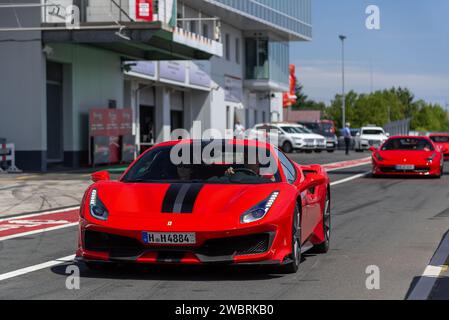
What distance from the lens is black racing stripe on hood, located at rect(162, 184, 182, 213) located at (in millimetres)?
8414

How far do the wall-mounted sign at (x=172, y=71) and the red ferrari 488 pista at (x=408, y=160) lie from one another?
59.4 feet

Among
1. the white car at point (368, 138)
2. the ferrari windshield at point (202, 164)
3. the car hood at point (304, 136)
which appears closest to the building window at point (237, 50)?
the car hood at point (304, 136)

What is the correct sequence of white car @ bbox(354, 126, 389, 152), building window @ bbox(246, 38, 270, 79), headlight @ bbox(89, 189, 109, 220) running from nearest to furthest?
headlight @ bbox(89, 189, 109, 220) < white car @ bbox(354, 126, 389, 152) < building window @ bbox(246, 38, 270, 79)

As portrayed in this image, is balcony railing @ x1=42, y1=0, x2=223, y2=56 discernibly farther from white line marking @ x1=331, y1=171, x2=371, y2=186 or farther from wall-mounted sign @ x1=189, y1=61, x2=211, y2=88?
wall-mounted sign @ x1=189, y1=61, x2=211, y2=88

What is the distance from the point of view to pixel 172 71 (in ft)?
148

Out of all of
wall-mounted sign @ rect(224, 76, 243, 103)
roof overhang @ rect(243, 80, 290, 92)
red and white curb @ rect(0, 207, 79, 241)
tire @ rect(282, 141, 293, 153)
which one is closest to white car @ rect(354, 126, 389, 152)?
tire @ rect(282, 141, 293, 153)

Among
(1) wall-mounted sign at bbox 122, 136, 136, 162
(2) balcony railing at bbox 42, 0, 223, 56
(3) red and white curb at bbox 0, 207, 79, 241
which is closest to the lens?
(3) red and white curb at bbox 0, 207, 79, 241

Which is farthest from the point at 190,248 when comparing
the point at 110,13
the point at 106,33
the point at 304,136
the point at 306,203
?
the point at 304,136

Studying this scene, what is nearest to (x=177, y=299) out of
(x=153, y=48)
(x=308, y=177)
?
(x=308, y=177)

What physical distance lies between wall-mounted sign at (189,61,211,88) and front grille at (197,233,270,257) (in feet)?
132

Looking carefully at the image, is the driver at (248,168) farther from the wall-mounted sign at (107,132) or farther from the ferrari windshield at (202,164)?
the wall-mounted sign at (107,132)
